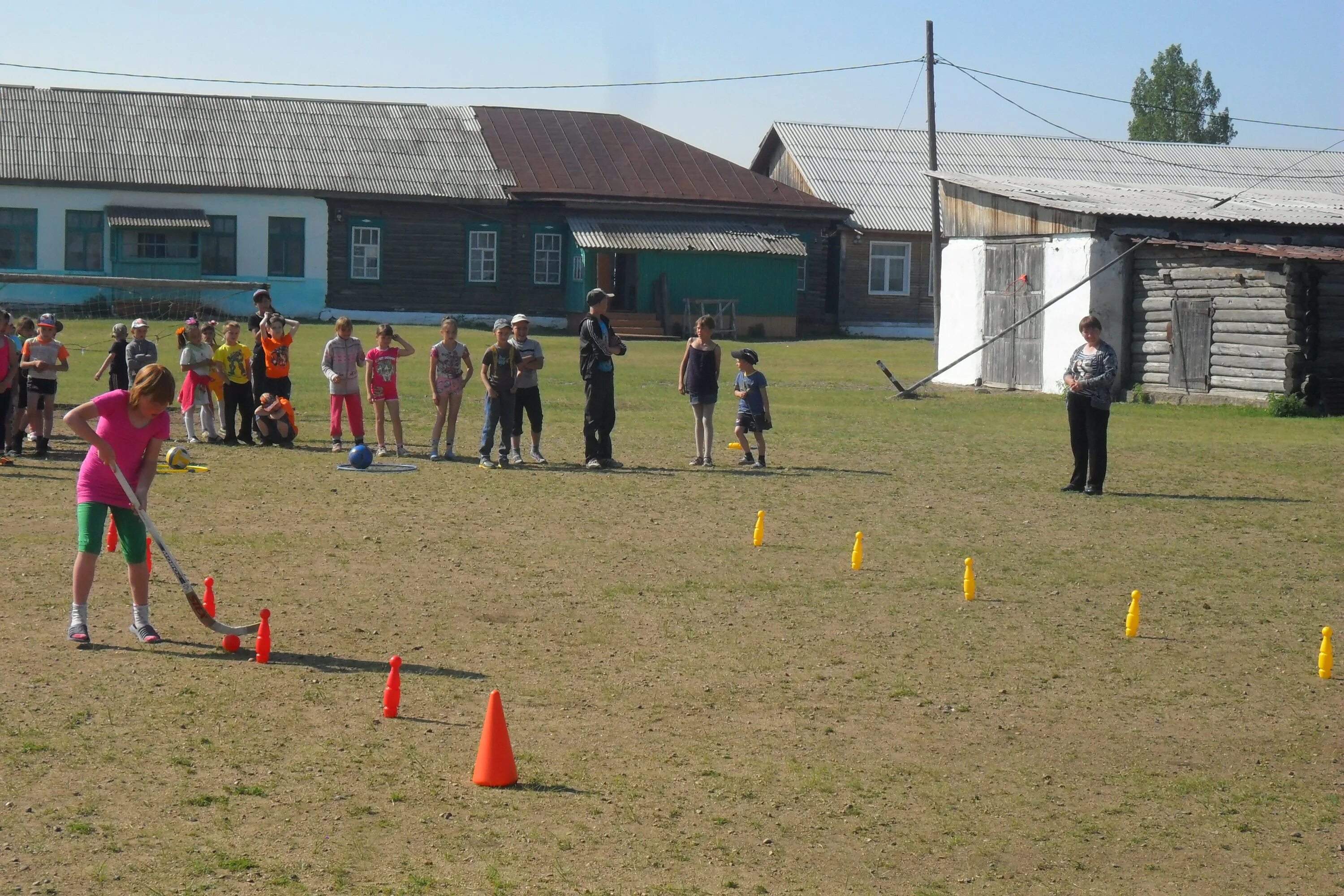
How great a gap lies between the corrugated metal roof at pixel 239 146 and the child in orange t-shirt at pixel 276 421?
2846 cm

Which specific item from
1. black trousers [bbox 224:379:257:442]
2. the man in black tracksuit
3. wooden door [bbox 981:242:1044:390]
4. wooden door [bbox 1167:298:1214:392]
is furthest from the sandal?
wooden door [bbox 981:242:1044:390]

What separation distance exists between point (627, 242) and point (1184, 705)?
39350 millimetres

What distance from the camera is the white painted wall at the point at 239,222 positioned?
44562 mm

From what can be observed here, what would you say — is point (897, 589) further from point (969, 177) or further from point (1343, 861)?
point (969, 177)

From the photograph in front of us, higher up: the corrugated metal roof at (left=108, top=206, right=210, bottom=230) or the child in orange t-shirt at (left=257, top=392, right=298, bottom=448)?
the corrugated metal roof at (left=108, top=206, right=210, bottom=230)

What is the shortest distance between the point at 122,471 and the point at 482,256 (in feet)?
131

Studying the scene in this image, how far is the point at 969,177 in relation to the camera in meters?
34.0

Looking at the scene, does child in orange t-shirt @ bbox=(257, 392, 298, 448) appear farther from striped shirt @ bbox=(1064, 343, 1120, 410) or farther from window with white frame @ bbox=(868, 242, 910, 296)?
window with white frame @ bbox=(868, 242, 910, 296)

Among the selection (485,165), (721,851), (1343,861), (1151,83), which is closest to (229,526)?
(721,851)

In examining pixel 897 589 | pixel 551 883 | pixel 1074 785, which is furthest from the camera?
pixel 897 589

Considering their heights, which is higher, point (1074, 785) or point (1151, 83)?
point (1151, 83)

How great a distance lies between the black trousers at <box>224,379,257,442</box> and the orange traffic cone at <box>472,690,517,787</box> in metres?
13.1

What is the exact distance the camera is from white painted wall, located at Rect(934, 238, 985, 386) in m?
33.2

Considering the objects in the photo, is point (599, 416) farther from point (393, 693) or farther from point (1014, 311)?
point (1014, 311)
